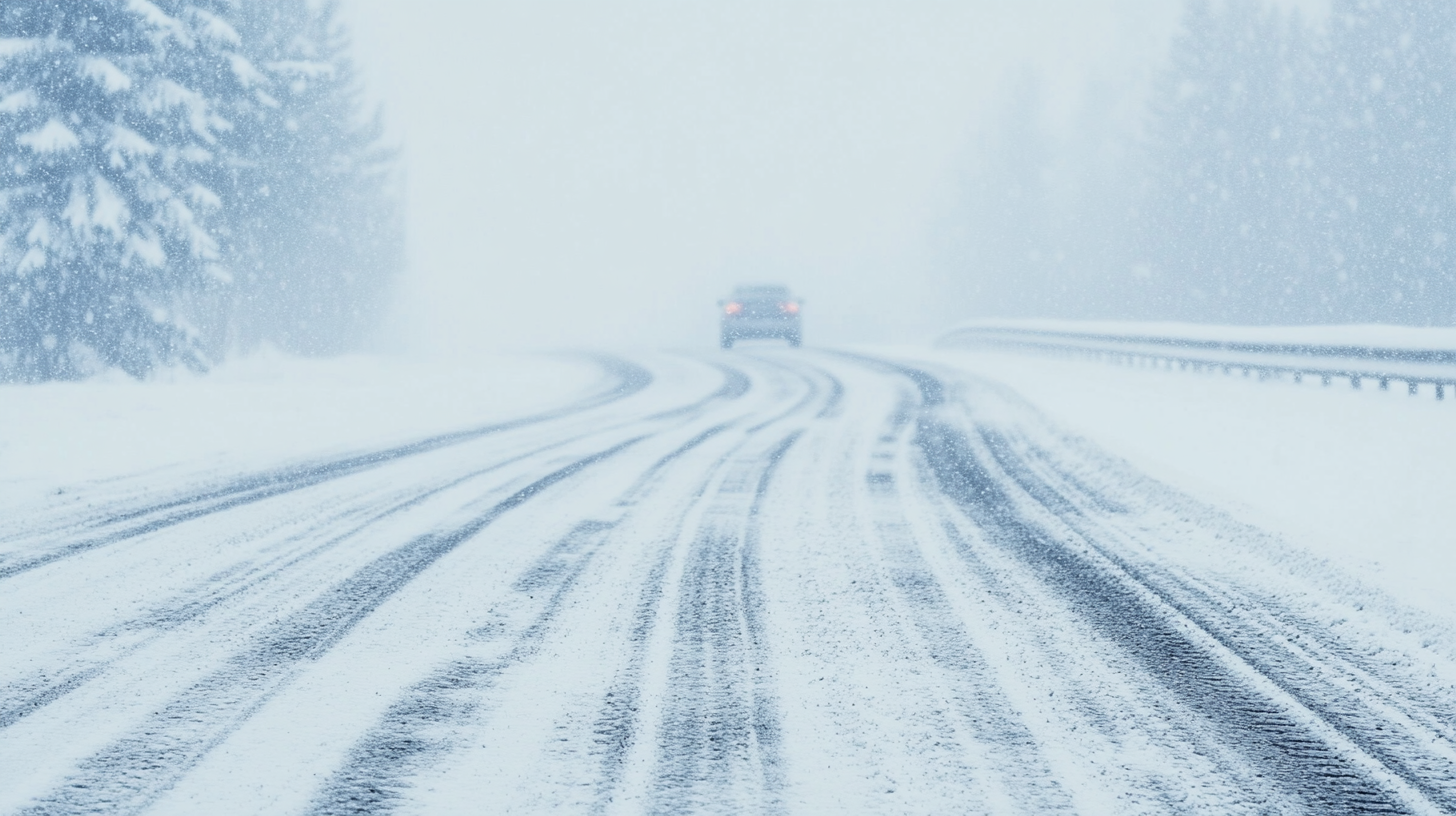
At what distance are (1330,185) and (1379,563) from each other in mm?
39855

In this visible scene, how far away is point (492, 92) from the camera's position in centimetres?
18350

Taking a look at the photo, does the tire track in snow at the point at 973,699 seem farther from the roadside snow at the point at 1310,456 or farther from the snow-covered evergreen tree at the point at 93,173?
the snow-covered evergreen tree at the point at 93,173

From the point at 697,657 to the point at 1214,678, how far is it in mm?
1789

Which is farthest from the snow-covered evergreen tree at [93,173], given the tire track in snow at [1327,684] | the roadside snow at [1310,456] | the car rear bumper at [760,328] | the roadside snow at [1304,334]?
the tire track in snow at [1327,684]

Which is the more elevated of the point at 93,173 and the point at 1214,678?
the point at 93,173

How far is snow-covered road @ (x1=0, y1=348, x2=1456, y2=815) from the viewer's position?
9.56 feet

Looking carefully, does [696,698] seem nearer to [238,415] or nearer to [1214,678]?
[1214,678]

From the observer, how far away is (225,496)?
7363 mm

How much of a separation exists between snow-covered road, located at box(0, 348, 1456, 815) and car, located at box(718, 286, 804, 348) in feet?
62.5

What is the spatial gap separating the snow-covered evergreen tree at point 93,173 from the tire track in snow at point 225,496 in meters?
9.32

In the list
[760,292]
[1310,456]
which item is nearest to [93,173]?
[760,292]

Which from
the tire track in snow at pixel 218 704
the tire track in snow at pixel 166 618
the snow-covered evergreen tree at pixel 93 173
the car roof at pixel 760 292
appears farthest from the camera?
the car roof at pixel 760 292

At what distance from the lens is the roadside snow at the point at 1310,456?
18.3ft

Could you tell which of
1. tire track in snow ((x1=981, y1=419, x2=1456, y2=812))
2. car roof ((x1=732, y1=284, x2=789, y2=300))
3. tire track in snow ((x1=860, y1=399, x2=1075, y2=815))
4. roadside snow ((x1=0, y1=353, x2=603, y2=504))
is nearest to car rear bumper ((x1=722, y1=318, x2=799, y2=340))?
car roof ((x1=732, y1=284, x2=789, y2=300))
